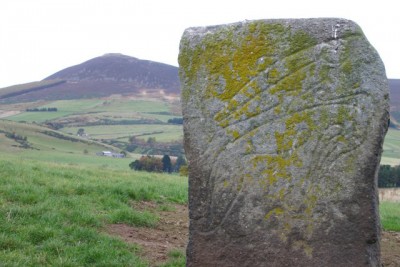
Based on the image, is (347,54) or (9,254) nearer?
(347,54)

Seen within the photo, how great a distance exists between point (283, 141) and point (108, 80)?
6189 inches

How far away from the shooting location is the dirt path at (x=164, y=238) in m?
7.72

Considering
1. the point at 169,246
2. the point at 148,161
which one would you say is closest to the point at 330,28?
the point at 169,246

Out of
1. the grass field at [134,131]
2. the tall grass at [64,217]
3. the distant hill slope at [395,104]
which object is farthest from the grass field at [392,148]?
the tall grass at [64,217]

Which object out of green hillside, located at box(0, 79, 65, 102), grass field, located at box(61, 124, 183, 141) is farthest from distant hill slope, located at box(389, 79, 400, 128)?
green hillside, located at box(0, 79, 65, 102)

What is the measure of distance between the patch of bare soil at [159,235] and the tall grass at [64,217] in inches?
7.8

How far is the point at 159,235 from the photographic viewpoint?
881 centimetres

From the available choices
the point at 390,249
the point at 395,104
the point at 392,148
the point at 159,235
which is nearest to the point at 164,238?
the point at 159,235

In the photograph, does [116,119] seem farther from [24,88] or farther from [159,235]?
[159,235]

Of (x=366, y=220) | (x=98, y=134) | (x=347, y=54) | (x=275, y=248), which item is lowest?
(x=98, y=134)

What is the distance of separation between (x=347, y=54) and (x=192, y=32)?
1984 mm

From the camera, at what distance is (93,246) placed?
23.9 feet

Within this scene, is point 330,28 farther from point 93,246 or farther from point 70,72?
point 70,72

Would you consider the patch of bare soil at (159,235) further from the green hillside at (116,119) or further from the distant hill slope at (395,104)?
the distant hill slope at (395,104)
